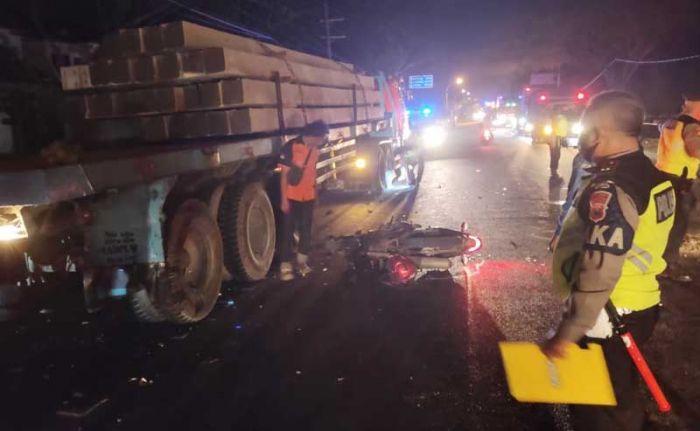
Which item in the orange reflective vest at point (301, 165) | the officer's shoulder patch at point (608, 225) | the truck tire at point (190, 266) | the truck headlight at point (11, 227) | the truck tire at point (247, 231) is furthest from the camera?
the orange reflective vest at point (301, 165)

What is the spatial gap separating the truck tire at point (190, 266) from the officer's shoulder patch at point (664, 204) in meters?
3.44

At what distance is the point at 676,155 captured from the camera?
4965 mm

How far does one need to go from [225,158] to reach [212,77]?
877 mm

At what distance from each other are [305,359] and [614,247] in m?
2.79

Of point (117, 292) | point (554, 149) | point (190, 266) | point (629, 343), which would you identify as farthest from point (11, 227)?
point (554, 149)

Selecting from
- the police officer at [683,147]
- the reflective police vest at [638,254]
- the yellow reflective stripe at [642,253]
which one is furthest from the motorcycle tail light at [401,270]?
the yellow reflective stripe at [642,253]

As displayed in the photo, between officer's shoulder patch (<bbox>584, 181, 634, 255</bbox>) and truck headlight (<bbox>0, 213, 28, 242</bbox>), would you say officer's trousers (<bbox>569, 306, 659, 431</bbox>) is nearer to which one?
officer's shoulder patch (<bbox>584, 181, 634, 255</bbox>)

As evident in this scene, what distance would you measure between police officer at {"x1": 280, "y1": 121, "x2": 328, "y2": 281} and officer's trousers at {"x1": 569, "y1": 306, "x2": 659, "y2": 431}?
448 centimetres

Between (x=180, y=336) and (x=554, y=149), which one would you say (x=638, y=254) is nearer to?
(x=180, y=336)

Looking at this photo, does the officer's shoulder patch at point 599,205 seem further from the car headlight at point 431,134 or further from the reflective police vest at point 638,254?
the car headlight at point 431,134

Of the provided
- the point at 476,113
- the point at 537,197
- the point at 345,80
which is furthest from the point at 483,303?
the point at 476,113

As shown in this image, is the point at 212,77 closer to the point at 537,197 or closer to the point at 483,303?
the point at 483,303

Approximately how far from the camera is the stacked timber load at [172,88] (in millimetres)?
5215

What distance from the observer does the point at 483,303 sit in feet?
17.4
